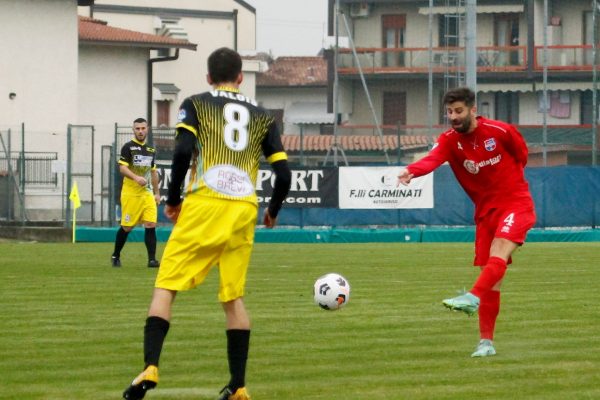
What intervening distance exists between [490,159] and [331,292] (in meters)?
1.74

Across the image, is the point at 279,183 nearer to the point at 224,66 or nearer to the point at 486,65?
the point at 224,66

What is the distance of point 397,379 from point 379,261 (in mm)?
15025

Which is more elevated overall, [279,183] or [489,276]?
[279,183]

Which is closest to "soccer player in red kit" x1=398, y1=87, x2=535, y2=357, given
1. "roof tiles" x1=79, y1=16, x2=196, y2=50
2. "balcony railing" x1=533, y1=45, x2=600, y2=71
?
"roof tiles" x1=79, y1=16, x2=196, y2=50

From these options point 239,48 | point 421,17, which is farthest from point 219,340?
point 239,48

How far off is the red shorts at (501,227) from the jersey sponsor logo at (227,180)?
2795mm

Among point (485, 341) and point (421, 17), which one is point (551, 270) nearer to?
point (485, 341)

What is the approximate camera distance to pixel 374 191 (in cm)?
3584

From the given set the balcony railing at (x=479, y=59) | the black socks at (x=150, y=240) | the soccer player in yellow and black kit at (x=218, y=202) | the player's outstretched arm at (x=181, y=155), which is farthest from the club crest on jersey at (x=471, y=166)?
the balcony railing at (x=479, y=59)

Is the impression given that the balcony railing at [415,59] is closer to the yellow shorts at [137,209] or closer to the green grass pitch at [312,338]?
the yellow shorts at [137,209]

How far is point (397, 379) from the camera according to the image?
934cm

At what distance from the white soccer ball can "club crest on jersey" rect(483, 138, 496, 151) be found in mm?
1723

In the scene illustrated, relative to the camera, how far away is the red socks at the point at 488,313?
1077 centimetres

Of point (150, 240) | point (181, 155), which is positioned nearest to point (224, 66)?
point (181, 155)
